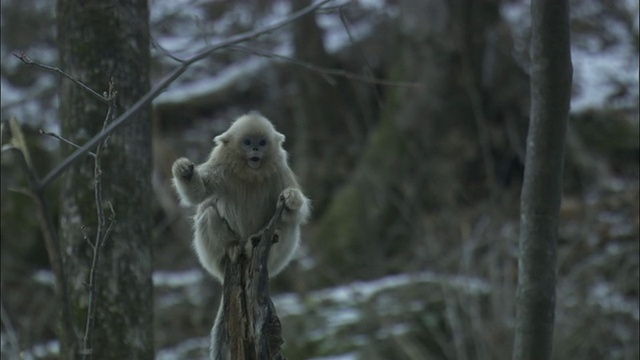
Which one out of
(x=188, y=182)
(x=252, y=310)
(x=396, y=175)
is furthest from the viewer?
(x=396, y=175)

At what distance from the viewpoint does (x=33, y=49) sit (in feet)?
53.5

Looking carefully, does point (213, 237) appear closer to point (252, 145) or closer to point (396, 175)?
point (252, 145)

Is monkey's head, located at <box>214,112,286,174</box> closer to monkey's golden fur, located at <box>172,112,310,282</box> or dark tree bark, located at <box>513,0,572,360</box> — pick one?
monkey's golden fur, located at <box>172,112,310,282</box>

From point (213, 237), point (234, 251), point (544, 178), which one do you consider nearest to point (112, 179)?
point (213, 237)

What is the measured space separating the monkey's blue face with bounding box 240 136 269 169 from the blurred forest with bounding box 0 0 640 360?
476 centimetres

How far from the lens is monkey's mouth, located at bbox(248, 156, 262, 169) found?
593 centimetres

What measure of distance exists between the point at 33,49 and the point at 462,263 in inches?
324

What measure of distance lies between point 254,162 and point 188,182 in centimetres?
43

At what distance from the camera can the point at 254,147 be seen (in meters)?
5.92

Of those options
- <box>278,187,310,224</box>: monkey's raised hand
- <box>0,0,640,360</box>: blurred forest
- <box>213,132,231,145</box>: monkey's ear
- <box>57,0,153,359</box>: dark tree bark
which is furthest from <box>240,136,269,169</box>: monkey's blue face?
<box>0,0,640,360</box>: blurred forest

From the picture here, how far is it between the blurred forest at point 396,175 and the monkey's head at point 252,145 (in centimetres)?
467

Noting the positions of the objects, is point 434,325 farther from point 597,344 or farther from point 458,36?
point 458,36

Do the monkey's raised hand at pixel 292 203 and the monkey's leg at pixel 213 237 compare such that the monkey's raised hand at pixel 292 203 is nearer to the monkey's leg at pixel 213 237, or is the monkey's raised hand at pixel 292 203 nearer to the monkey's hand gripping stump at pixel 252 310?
the monkey's hand gripping stump at pixel 252 310

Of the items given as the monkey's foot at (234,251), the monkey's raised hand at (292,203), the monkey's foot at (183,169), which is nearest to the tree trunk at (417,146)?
the monkey's foot at (234,251)
